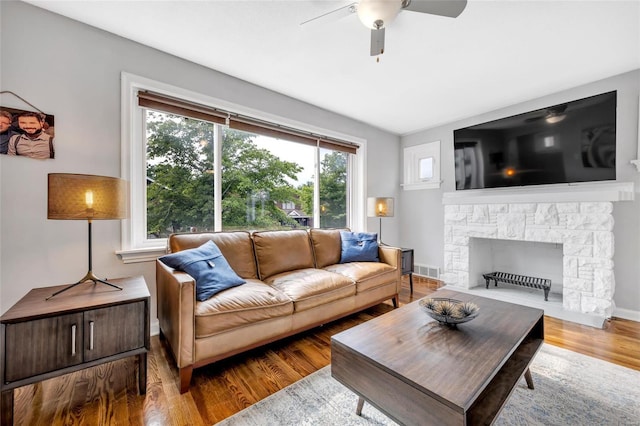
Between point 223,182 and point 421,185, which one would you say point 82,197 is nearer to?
point 223,182

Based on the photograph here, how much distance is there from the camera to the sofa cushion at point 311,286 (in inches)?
80.2

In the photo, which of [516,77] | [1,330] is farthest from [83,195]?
[516,77]

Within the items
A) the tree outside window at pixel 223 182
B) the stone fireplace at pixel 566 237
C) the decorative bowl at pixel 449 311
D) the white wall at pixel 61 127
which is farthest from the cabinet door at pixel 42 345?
the stone fireplace at pixel 566 237

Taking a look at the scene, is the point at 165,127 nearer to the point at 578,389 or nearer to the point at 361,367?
the point at 361,367

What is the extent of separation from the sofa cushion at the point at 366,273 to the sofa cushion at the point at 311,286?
0.34 ft

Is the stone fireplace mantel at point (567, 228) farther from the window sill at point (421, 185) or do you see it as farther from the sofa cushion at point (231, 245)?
the sofa cushion at point (231, 245)

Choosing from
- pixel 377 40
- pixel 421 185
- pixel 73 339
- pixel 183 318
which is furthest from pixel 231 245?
pixel 421 185

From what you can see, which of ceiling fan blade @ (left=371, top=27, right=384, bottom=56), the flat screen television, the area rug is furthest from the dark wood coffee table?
the flat screen television

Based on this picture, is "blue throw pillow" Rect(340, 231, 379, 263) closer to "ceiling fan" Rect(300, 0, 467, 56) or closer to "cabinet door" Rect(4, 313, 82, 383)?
"ceiling fan" Rect(300, 0, 467, 56)

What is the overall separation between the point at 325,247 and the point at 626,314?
3.07 metres

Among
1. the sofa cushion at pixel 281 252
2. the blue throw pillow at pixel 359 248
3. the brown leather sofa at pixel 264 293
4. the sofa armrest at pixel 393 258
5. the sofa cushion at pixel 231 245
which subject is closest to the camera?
the brown leather sofa at pixel 264 293

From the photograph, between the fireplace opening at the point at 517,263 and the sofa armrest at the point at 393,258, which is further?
the fireplace opening at the point at 517,263

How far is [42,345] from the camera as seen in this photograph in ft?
4.09

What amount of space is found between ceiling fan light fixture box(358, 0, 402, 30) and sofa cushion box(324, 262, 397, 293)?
6.47 feet
